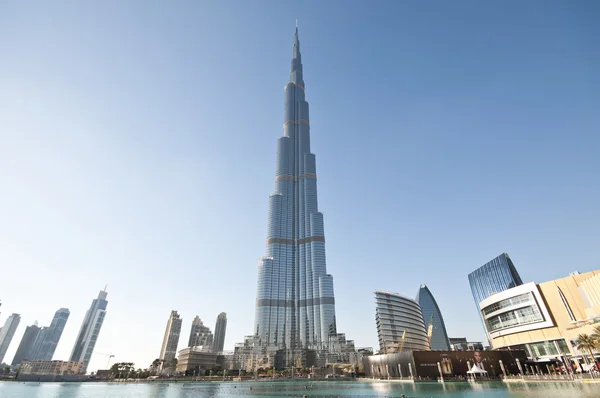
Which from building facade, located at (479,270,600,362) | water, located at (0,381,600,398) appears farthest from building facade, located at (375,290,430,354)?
water, located at (0,381,600,398)

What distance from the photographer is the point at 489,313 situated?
11388 cm

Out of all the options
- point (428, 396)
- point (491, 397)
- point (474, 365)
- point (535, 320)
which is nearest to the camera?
point (491, 397)

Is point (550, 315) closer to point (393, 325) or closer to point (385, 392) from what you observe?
point (385, 392)

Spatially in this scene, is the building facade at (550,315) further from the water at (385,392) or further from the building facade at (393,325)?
the building facade at (393,325)

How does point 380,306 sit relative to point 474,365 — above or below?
above

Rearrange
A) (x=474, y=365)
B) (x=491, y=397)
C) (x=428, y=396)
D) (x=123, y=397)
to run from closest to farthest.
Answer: (x=491, y=397), (x=428, y=396), (x=123, y=397), (x=474, y=365)

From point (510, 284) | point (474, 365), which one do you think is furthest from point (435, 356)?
point (510, 284)

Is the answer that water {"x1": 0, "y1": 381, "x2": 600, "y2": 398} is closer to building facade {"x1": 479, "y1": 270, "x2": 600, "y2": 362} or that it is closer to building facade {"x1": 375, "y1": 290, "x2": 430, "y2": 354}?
building facade {"x1": 479, "y1": 270, "x2": 600, "y2": 362}

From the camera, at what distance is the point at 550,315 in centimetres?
8975

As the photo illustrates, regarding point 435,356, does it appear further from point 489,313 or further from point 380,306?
point 380,306

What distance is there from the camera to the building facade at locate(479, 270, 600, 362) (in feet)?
258

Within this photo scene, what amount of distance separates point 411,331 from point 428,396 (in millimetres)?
166697

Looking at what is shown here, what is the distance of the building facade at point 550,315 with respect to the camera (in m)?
78.8

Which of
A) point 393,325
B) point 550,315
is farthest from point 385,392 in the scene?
point 393,325
